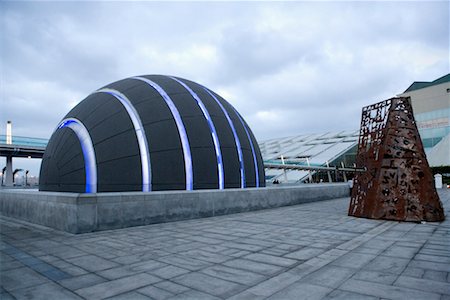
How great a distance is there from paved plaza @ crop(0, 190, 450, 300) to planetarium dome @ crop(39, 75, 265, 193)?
3.06m

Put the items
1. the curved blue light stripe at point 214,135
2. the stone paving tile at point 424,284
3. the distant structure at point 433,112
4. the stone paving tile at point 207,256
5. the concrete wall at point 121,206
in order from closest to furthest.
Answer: the stone paving tile at point 424,284 → the stone paving tile at point 207,256 → the concrete wall at point 121,206 → the curved blue light stripe at point 214,135 → the distant structure at point 433,112

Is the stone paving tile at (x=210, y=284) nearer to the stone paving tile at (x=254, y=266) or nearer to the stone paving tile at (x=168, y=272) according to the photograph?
the stone paving tile at (x=168, y=272)

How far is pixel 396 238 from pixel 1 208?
1737cm

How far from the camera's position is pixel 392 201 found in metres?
11.9

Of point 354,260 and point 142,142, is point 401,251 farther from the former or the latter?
point 142,142

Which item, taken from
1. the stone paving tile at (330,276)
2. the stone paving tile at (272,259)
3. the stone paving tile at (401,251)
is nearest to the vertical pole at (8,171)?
the stone paving tile at (272,259)

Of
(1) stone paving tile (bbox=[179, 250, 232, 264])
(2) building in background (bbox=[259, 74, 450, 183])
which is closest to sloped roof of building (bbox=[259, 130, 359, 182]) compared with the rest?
(2) building in background (bbox=[259, 74, 450, 183])

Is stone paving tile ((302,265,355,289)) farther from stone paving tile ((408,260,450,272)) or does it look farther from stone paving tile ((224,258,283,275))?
stone paving tile ((408,260,450,272))

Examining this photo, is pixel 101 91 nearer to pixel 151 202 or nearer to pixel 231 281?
pixel 151 202

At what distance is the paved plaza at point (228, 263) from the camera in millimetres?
4512

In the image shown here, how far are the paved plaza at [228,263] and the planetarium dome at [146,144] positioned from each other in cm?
306

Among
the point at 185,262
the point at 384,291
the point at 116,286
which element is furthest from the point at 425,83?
the point at 116,286

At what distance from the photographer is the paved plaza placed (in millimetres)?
4512

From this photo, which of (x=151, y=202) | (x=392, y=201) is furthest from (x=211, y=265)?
(x=392, y=201)
